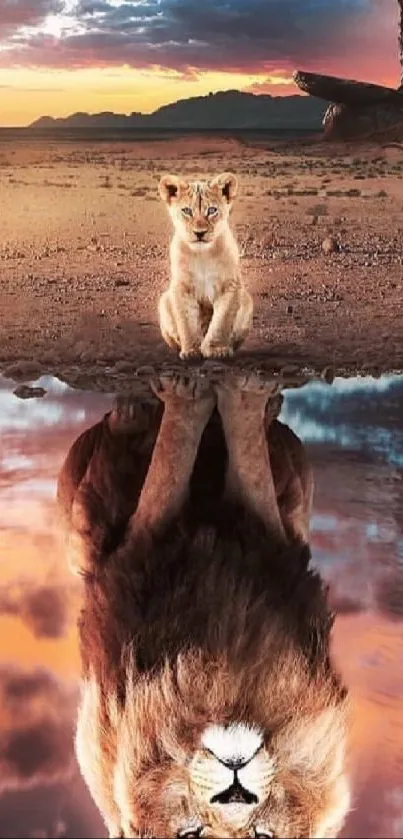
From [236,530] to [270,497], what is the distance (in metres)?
0.30

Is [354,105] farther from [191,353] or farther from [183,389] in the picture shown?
[183,389]

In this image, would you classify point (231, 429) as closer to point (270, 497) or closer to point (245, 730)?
point (270, 497)

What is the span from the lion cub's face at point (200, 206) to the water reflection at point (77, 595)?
2.77 feet

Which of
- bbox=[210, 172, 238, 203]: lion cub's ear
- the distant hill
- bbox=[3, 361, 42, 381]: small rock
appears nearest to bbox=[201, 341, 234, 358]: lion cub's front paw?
bbox=[210, 172, 238, 203]: lion cub's ear

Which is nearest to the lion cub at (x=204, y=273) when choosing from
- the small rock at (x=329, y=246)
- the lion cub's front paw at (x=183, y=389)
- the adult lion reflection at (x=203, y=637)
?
the lion cub's front paw at (x=183, y=389)

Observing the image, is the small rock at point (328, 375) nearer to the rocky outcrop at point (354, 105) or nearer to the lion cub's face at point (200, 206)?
the lion cub's face at point (200, 206)

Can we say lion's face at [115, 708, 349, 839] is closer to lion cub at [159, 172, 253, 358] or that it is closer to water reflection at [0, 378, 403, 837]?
water reflection at [0, 378, 403, 837]

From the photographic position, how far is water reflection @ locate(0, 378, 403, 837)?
2.47 metres

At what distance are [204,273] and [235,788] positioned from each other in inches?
157

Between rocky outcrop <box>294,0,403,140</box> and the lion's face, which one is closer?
the lion's face

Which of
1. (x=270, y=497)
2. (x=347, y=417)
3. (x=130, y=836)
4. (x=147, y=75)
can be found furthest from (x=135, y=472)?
(x=147, y=75)

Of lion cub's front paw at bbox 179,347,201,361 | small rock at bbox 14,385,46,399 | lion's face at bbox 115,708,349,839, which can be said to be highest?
lion's face at bbox 115,708,349,839

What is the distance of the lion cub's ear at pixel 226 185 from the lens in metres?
6.04

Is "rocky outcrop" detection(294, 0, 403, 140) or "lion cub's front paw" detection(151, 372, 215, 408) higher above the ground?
"rocky outcrop" detection(294, 0, 403, 140)
